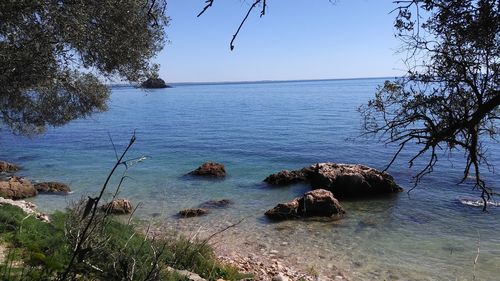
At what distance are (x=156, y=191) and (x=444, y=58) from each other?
17926 millimetres

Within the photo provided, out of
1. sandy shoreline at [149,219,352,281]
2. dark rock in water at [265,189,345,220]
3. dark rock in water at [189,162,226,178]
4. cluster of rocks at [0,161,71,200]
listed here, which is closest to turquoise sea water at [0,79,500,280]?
sandy shoreline at [149,219,352,281]

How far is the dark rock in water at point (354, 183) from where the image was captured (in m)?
21.5

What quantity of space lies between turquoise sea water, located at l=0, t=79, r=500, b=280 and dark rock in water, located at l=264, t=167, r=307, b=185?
2.10 feet

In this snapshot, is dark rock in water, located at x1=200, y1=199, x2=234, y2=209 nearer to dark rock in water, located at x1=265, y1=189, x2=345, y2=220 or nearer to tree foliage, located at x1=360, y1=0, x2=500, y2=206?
dark rock in water, located at x1=265, y1=189, x2=345, y2=220

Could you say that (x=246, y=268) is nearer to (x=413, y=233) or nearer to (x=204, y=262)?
(x=204, y=262)

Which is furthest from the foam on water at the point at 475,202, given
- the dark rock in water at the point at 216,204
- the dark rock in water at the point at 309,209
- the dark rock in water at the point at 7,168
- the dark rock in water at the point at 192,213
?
the dark rock in water at the point at 7,168

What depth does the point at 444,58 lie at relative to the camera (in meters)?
6.25

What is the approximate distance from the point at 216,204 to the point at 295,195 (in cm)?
440

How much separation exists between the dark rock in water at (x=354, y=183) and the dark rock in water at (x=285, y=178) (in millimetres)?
1908

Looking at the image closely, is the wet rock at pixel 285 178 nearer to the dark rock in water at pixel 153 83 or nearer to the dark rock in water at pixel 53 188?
the dark rock in water at pixel 53 188

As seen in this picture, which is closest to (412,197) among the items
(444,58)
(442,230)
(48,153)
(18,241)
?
(442,230)

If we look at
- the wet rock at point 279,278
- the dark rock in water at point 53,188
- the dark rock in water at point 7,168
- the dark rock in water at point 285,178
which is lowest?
the dark rock in water at point 7,168

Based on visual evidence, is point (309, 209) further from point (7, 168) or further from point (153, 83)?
point (7, 168)

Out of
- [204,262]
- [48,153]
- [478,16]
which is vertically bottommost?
[48,153]
